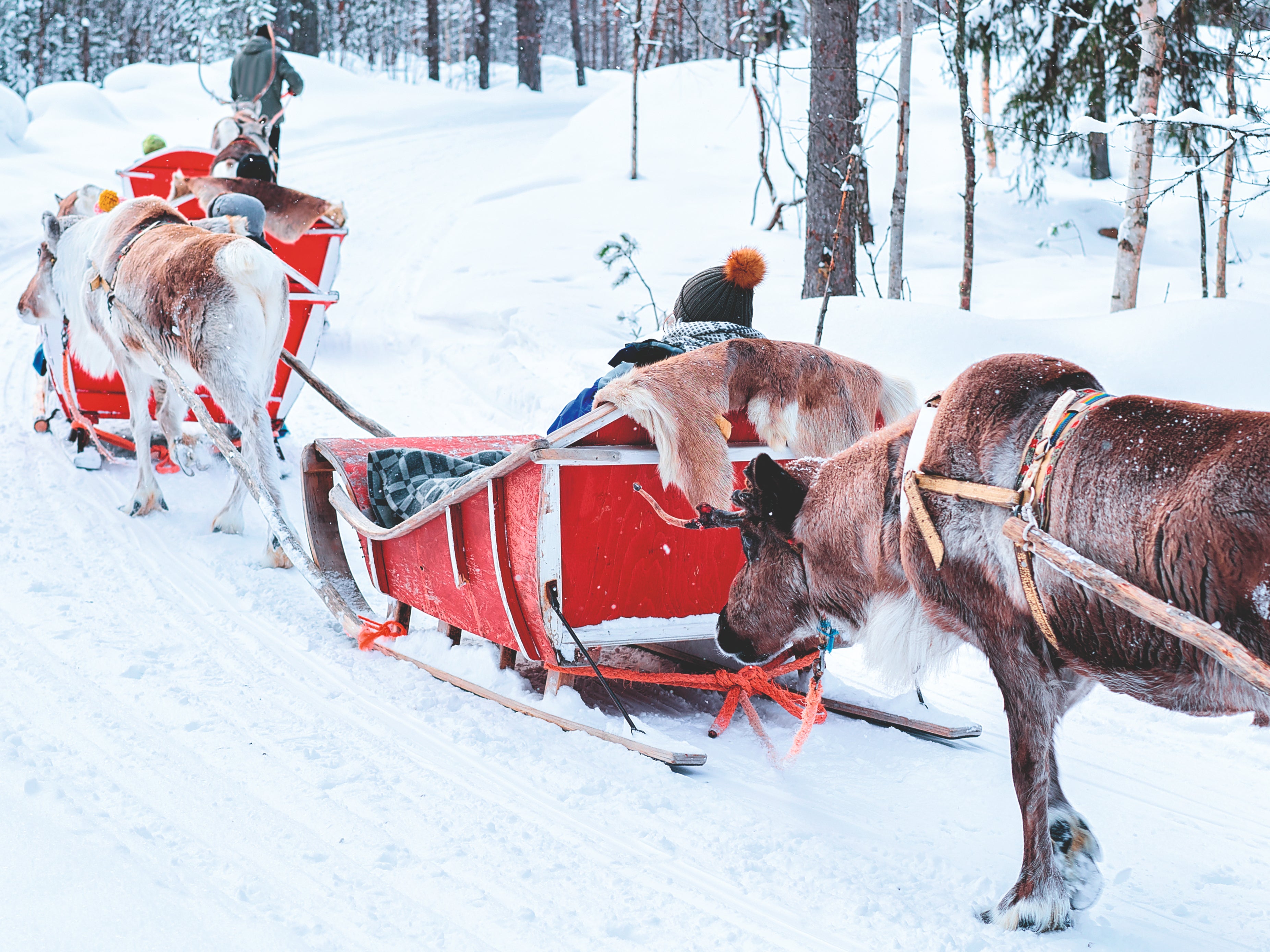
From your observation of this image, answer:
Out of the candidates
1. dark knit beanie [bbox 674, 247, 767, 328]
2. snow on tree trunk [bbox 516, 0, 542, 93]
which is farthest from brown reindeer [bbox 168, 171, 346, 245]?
snow on tree trunk [bbox 516, 0, 542, 93]

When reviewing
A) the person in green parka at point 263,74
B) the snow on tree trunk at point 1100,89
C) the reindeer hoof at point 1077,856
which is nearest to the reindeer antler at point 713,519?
the reindeer hoof at point 1077,856

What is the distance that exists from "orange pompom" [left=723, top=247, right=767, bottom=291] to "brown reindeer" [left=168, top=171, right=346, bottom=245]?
4.72 meters

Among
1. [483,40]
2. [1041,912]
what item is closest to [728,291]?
[1041,912]

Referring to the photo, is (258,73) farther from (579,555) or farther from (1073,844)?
(1073,844)

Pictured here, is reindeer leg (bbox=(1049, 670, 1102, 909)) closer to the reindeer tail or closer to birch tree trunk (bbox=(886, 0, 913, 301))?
the reindeer tail

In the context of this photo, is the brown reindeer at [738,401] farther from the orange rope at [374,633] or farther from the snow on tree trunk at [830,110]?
the snow on tree trunk at [830,110]

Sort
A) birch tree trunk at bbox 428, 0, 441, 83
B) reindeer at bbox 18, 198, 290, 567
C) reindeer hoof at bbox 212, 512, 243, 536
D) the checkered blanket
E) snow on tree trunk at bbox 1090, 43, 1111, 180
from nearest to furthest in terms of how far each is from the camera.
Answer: the checkered blanket
reindeer at bbox 18, 198, 290, 567
reindeer hoof at bbox 212, 512, 243, 536
snow on tree trunk at bbox 1090, 43, 1111, 180
birch tree trunk at bbox 428, 0, 441, 83

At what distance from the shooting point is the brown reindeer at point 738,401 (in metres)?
2.79

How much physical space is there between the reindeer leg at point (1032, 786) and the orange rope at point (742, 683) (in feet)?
3.16

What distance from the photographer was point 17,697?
122 inches

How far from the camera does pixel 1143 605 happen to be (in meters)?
1.73

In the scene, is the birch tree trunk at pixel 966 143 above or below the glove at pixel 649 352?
above

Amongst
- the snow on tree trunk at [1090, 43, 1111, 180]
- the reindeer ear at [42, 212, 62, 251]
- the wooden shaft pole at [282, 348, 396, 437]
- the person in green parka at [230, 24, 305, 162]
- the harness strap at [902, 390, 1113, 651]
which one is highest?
the person in green parka at [230, 24, 305, 162]

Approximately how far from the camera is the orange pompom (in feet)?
11.0
